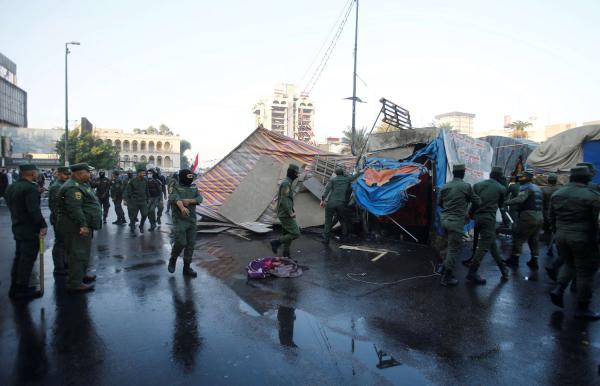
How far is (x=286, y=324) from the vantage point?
13.8ft

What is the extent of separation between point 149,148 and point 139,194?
80211 millimetres

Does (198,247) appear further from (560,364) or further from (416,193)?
(560,364)

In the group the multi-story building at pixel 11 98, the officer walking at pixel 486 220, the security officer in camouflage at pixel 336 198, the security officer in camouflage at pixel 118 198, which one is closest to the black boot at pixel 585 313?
the officer walking at pixel 486 220

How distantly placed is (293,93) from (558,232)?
105654 millimetres

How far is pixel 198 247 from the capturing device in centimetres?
855

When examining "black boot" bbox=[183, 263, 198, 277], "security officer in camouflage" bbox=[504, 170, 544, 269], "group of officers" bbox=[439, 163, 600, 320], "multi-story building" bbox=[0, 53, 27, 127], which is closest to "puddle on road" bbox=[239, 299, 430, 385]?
"black boot" bbox=[183, 263, 198, 277]

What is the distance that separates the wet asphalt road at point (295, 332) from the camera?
316 cm

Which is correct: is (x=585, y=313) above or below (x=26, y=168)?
below

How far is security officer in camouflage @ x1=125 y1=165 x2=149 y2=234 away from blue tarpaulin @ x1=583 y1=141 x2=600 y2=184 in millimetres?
12494

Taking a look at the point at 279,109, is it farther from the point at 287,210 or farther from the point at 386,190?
the point at 287,210

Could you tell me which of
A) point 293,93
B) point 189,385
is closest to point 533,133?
point 293,93

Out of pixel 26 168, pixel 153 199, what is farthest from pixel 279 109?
pixel 26 168

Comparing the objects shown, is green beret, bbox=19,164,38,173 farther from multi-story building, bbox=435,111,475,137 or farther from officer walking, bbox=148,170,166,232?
multi-story building, bbox=435,111,475,137

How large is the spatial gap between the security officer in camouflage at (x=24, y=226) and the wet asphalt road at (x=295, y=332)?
13.6 inches
